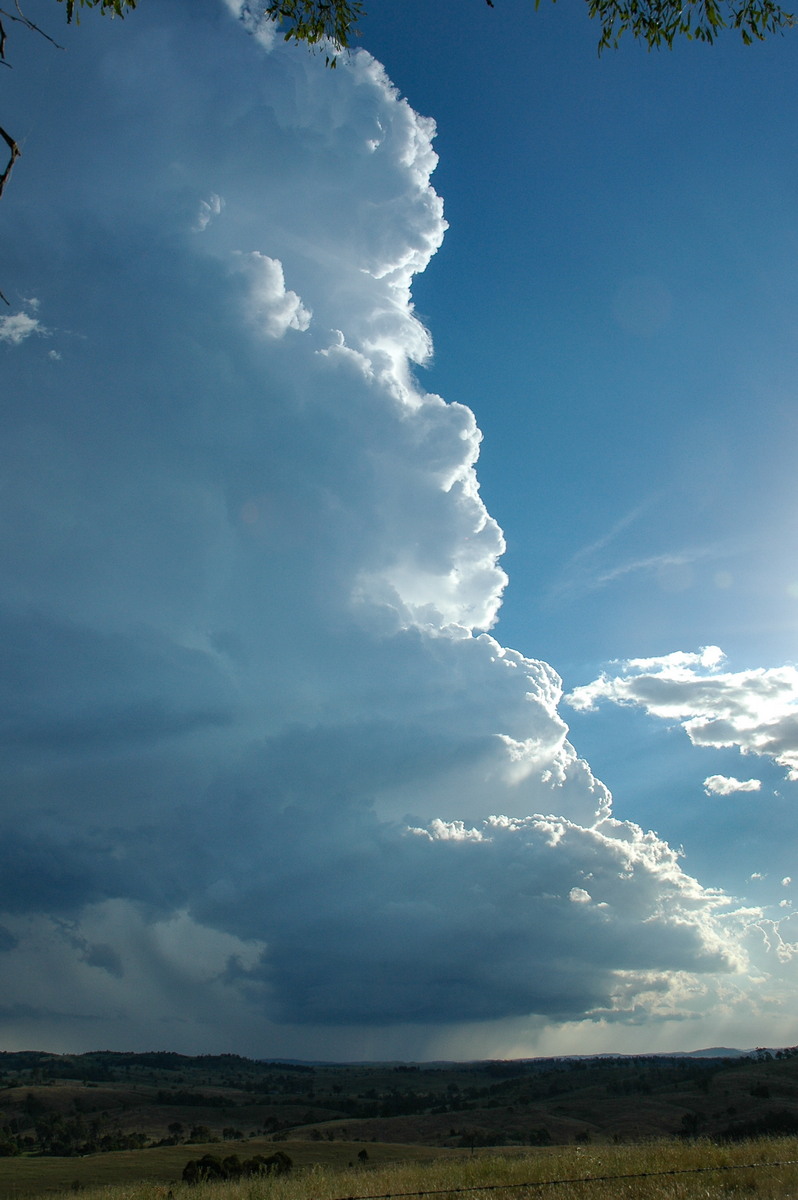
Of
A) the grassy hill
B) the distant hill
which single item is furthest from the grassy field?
the distant hill

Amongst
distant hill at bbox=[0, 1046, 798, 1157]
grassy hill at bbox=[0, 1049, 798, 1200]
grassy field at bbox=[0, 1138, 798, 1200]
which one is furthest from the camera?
distant hill at bbox=[0, 1046, 798, 1157]

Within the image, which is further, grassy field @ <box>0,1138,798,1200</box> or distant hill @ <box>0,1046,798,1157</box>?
distant hill @ <box>0,1046,798,1157</box>

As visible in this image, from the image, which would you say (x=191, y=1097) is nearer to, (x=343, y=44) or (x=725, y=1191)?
(x=725, y=1191)

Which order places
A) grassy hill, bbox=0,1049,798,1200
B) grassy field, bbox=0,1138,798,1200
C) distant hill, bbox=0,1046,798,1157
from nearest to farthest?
grassy field, bbox=0,1138,798,1200 < grassy hill, bbox=0,1049,798,1200 < distant hill, bbox=0,1046,798,1157

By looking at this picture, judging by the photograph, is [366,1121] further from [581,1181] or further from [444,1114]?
[581,1181]

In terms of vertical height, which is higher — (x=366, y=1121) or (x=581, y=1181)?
(x=581, y=1181)

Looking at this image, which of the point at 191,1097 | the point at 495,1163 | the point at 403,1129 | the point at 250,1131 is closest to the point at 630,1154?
the point at 495,1163

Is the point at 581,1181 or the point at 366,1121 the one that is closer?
the point at 581,1181

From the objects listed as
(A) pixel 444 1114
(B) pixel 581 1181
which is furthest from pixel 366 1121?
(B) pixel 581 1181

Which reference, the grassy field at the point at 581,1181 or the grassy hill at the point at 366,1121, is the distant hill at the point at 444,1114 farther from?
the grassy field at the point at 581,1181

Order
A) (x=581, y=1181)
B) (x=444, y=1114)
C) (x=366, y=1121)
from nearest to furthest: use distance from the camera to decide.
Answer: (x=581, y=1181)
(x=366, y=1121)
(x=444, y=1114)

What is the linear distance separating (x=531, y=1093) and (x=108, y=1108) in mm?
64998

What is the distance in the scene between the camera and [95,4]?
29.8 ft

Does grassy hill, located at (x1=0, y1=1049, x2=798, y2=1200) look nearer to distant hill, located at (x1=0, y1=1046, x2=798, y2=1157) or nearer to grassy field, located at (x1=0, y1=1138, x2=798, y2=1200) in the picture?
distant hill, located at (x1=0, y1=1046, x2=798, y2=1157)
